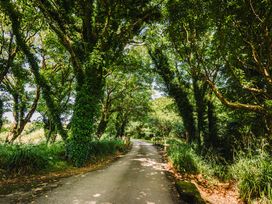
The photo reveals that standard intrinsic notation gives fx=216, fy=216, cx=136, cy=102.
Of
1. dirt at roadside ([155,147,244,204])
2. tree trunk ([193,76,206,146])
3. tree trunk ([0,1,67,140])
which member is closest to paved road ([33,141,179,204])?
dirt at roadside ([155,147,244,204])

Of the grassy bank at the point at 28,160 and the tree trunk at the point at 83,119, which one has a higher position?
the tree trunk at the point at 83,119

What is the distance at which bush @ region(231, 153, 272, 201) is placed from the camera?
6.40m

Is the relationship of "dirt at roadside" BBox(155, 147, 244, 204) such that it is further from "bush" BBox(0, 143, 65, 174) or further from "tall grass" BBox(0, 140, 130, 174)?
"bush" BBox(0, 143, 65, 174)

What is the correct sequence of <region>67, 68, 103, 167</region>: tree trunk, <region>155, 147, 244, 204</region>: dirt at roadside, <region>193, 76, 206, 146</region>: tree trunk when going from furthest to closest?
<region>193, 76, 206, 146</region>: tree trunk, <region>67, 68, 103, 167</region>: tree trunk, <region>155, 147, 244, 204</region>: dirt at roadside

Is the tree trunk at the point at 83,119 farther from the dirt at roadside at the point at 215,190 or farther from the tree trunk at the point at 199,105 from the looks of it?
the tree trunk at the point at 199,105

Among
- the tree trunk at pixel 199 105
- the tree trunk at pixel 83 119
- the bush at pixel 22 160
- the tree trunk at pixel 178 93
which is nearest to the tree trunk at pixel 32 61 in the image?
the tree trunk at pixel 83 119

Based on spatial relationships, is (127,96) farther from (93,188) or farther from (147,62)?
(93,188)

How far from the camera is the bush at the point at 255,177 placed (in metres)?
6.40

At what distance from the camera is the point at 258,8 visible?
797cm

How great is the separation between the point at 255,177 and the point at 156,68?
14905 mm

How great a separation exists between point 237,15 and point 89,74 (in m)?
8.05

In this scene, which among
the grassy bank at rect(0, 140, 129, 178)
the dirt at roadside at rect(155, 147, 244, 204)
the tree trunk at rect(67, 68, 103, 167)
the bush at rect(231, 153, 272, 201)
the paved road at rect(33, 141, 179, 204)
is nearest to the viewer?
the bush at rect(231, 153, 272, 201)

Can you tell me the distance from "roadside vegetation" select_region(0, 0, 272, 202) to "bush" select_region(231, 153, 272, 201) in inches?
1.2

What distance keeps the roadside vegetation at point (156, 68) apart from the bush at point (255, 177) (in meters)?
0.03
